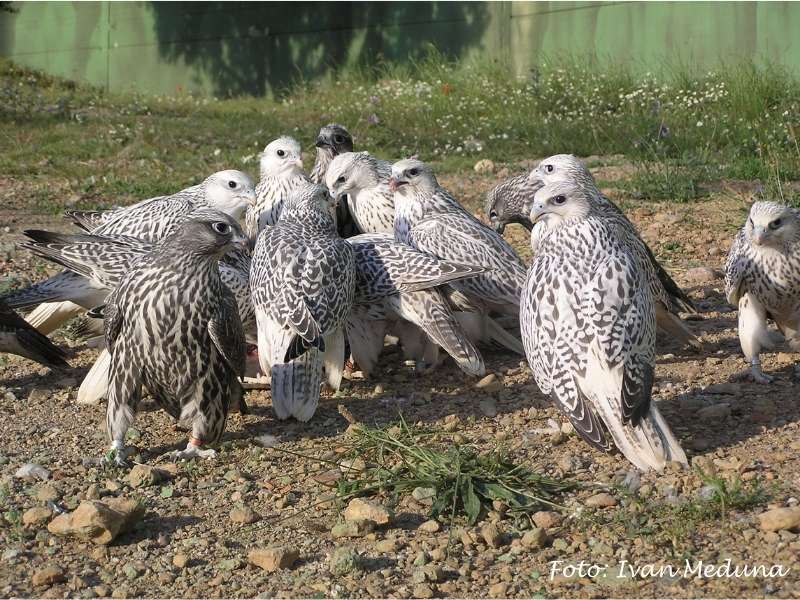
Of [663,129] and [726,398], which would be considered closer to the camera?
[726,398]

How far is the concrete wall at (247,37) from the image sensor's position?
15094 mm

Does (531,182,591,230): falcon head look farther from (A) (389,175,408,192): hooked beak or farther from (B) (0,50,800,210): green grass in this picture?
(B) (0,50,800,210): green grass

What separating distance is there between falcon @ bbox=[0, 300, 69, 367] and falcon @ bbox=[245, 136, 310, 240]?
1.51 meters

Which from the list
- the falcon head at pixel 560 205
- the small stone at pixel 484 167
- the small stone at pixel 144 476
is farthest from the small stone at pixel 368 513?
the small stone at pixel 484 167

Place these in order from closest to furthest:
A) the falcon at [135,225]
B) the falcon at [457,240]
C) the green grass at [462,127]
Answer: the falcon at [135,225]
the falcon at [457,240]
the green grass at [462,127]

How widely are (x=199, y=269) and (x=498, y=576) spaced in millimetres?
1964

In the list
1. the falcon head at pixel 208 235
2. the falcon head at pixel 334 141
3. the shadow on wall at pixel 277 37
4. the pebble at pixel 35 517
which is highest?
the shadow on wall at pixel 277 37

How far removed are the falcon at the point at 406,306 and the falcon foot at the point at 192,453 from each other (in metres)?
1.30

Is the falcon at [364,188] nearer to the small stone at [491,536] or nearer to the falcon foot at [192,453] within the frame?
the falcon foot at [192,453]

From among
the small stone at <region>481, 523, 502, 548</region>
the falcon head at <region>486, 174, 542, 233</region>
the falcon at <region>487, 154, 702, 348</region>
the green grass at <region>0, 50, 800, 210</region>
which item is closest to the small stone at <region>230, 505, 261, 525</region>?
the small stone at <region>481, 523, 502, 548</region>

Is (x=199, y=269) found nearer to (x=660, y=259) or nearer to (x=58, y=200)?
(x=660, y=259)

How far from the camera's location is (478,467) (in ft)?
13.0

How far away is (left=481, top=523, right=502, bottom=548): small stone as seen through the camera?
141 inches

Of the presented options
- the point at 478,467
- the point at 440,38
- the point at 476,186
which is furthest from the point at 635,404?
the point at 440,38
